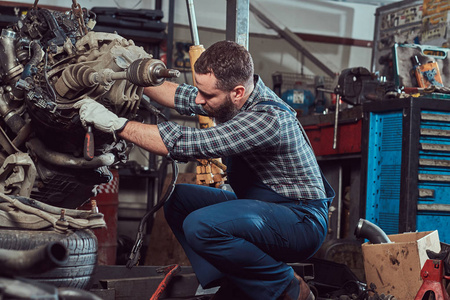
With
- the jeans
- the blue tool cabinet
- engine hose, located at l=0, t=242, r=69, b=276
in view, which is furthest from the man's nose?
the blue tool cabinet

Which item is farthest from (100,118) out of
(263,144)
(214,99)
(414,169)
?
(414,169)

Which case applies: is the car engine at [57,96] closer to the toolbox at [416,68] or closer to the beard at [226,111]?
the beard at [226,111]

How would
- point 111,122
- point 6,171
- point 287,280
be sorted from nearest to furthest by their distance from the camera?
point 111,122
point 287,280
point 6,171

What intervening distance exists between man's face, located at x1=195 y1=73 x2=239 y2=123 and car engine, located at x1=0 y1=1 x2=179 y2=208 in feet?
0.47

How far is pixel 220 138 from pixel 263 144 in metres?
0.15

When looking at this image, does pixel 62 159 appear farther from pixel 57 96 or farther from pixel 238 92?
pixel 238 92

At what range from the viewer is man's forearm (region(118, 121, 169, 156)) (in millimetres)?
1944

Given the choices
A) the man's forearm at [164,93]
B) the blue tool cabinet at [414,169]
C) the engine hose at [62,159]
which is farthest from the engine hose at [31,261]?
the blue tool cabinet at [414,169]

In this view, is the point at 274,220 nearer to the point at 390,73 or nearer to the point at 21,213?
the point at 21,213

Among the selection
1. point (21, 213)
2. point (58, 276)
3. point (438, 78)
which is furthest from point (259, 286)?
point (438, 78)

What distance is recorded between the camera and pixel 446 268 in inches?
84.0

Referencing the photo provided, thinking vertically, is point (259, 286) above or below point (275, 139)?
below

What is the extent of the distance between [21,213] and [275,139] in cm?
87

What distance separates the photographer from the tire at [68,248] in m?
1.89
